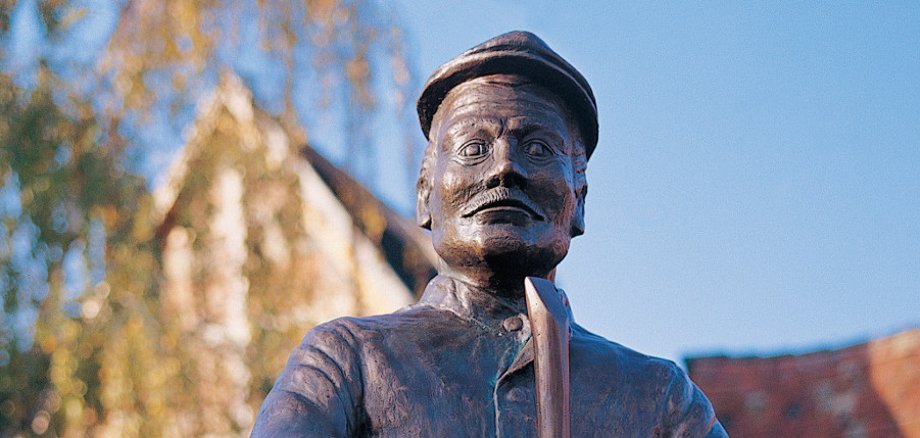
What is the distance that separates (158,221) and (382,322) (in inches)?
316

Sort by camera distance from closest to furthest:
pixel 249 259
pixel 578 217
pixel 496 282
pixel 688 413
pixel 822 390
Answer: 1. pixel 688 413
2. pixel 496 282
3. pixel 578 217
4. pixel 822 390
5. pixel 249 259

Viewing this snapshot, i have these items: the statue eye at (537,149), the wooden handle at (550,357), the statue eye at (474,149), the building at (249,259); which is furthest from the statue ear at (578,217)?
the building at (249,259)

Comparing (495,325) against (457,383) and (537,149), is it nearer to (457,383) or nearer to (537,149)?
(457,383)

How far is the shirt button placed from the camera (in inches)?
124

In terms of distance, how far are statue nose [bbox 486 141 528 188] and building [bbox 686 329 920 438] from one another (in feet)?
17.0

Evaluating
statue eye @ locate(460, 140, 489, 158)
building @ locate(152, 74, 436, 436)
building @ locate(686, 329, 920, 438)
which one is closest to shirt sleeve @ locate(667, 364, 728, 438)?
statue eye @ locate(460, 140, 489, 158)

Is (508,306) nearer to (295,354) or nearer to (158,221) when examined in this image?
(295,354)

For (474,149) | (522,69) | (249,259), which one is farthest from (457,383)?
(249,259)

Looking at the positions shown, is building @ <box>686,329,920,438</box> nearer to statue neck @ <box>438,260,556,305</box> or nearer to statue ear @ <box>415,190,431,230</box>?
statue ear @ <box>415,190,431,230</box>

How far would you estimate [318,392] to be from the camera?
289 centimetres

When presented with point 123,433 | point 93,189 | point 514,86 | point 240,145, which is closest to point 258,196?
point 240,145

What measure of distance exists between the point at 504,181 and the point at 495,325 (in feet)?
1.07

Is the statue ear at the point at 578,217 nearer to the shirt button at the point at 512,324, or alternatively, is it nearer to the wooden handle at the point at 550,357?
the shirt button at the point at 512,324

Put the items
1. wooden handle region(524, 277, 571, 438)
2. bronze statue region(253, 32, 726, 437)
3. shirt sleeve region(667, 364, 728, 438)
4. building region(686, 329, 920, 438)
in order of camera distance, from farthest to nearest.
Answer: building region(686, 329, 920, 438), shirt sleeve region(667, 364, 728, 438), bronze statue region(253, 32, 726, 437), wooden handle region(524, 277, 571, 438)
